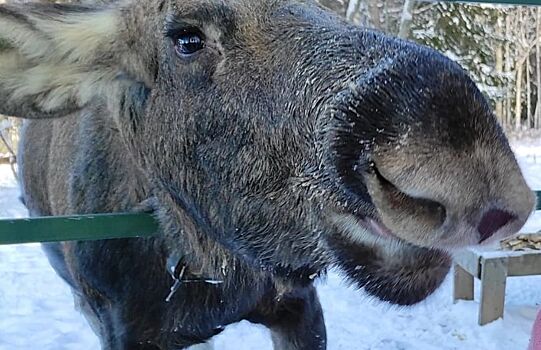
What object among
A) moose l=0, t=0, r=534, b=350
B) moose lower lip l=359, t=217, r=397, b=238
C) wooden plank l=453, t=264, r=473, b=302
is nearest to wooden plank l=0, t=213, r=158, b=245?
moose l=0, t=0, r=534, b=350

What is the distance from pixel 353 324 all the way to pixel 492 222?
383 cm

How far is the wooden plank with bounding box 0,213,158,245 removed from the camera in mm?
2012

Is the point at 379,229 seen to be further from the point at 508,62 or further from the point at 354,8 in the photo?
the point at 508,62

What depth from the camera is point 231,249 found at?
2.38 metres

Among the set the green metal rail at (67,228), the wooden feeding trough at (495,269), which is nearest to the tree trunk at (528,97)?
the wooden feeding trough at (495,269)

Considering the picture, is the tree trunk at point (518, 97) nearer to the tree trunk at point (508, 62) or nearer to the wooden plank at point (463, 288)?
the tree trunk at point (508, 62)

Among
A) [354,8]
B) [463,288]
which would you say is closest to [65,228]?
[463,288]

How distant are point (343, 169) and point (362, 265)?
1.02 feet

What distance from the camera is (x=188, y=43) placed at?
2176mm

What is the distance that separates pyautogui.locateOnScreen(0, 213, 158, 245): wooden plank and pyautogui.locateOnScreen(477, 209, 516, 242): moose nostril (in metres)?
1.11

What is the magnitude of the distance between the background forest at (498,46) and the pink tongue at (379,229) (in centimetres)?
→ 1359

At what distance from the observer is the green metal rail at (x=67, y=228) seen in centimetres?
201

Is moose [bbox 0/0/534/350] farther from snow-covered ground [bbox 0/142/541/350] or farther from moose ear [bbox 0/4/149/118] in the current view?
snow-covered ground [bbox 0/142/541/350]

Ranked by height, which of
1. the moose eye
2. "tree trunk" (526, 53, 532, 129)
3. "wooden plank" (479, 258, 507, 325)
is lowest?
"tree trunk" (526, 53, 532, 129)
